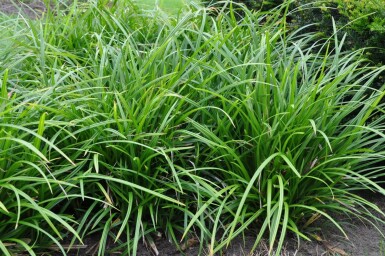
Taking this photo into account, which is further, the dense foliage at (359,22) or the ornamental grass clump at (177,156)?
the dense foliage at (359,22)

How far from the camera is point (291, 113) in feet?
10.7

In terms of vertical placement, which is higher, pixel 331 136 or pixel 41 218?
pixel 331 136

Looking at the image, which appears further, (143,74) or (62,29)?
(62,29)

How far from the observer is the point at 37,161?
294cm

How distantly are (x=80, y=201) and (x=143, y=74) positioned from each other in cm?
91

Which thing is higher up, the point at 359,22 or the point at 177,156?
the point at 359,22

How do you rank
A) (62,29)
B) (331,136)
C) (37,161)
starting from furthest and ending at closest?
(62,29) → (331,136) → (37,161)

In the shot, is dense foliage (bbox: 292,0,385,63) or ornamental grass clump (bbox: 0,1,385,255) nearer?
ornamental grass clump (bbox: 0,1,385,255)

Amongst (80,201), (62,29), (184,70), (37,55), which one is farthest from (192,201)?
(62,29)

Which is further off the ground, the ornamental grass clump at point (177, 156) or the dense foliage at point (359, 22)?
the dense foliage at point (359, 22)

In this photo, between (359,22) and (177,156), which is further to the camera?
(359,22)

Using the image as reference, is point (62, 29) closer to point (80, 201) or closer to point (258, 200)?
point (80, 201)

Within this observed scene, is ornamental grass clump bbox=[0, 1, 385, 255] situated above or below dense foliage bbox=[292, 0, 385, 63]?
below

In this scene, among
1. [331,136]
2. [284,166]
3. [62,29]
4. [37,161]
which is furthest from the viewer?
[62,29]
